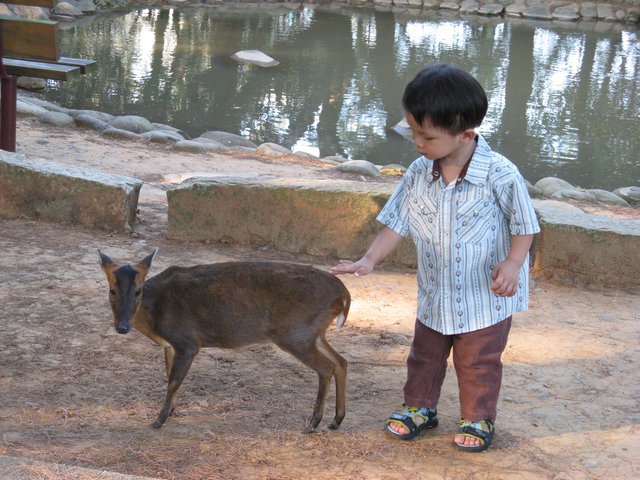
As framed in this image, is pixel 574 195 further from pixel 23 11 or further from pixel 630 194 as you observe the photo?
pixel 23 11

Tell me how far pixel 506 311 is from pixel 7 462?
2.00 meters

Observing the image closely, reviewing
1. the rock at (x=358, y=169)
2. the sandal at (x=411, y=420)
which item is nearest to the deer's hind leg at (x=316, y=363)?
the sandal at (x=411, y=420)

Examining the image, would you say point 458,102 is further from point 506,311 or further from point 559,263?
point 559,263

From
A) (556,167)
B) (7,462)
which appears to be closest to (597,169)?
(556,167)

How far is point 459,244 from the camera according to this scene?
3.50m

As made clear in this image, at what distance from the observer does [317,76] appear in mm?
17781

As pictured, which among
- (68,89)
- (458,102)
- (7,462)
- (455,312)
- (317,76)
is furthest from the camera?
(317,76)

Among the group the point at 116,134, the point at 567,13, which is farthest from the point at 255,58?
the point at 567,13

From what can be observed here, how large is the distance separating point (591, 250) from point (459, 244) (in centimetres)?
286

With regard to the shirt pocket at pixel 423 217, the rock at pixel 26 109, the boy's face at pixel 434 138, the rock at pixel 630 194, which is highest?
the boy's face at pixel 434 138

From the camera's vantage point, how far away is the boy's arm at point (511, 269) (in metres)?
3.30

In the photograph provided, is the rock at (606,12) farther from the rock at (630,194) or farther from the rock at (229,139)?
the rock at (229,139)

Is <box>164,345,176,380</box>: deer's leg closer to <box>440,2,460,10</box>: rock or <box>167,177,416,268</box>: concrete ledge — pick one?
<box>167,177,416,268</box>: concrete ledge

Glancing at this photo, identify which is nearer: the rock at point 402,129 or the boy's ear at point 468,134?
the boy's ear at point 468,134
